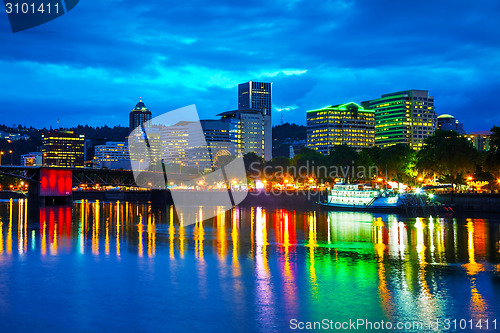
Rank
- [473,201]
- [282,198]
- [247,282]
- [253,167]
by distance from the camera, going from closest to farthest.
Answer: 1. [247,282]
2. [473,201]
3. [282,198]
4. [253,167]

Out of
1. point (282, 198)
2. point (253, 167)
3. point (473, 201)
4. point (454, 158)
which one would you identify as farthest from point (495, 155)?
point (253, 167)

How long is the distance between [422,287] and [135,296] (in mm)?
14514

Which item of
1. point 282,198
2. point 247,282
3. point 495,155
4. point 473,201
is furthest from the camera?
point 282,198

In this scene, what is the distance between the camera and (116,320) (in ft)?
74.2

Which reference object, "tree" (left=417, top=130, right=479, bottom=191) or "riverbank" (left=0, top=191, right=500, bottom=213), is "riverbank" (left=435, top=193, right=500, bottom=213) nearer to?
"riverbank" (left=0, top=191, right=500, bottom=213)

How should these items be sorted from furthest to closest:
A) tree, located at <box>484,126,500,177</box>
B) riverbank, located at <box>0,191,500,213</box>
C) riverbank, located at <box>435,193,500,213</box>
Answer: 1. riverbank, located at <box>0,191,500,213</box>
2. riverbank, located at <box>435,193,500,213</box>
3. tree, located at <box>484,126,500,177</box>

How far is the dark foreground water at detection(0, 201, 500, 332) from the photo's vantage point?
890 inches

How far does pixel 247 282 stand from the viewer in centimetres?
2966

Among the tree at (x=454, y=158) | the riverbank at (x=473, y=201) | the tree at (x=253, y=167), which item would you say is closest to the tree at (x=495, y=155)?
the riverbank at (x=473, y=201)

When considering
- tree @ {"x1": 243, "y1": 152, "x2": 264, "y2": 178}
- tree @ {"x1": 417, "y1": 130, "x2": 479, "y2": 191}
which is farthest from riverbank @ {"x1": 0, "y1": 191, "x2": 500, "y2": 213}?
tree @ {"x1": 243, "y1": 152, "x2": 264, "y2": 178}

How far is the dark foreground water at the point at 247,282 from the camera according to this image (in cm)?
2259

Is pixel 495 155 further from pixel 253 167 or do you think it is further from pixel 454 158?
pixel 253 167

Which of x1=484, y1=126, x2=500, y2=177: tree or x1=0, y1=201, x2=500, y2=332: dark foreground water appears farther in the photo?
x1=484, y1=126, x2=500, y2=177: tree

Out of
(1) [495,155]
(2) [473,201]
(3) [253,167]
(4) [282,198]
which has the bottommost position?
(2) [473,201]
